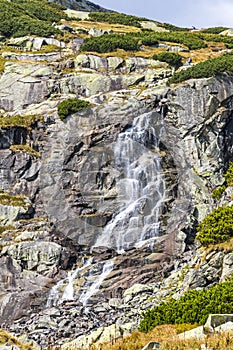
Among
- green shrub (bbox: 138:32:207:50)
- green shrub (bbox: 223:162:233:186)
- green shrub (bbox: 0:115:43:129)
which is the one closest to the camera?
green shrub (bbox: 223:162:233:186)

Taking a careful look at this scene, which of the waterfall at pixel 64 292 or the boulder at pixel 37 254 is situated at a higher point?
the boulder at pixel 37 254

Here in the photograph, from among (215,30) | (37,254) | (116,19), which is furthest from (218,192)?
(215,30)

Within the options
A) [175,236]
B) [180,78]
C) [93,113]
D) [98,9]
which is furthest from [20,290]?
[98,9]

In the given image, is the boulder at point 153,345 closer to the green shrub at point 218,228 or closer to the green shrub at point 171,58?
the green shrub at point 218,228

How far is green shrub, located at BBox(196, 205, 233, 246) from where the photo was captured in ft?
107

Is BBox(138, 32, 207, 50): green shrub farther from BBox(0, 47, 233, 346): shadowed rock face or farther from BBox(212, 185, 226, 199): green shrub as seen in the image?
BBox(212, 185, 226, 199): green shrub

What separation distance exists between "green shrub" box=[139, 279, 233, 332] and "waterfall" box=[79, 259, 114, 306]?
36.7 ft

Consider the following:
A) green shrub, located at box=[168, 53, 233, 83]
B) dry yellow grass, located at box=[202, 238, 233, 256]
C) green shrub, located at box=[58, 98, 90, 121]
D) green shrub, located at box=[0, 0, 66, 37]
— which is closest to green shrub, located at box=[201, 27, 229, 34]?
green shrub, located at box=[0, 0, 66, 37]

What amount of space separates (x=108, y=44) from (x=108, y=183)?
2816 centimetres

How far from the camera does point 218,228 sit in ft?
109

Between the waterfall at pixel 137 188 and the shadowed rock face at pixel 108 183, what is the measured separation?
0.09 meters

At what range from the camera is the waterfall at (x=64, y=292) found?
3483 cm

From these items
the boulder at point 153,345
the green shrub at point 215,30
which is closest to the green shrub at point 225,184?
the boulder at point 153,345

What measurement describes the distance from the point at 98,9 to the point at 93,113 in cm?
6774
